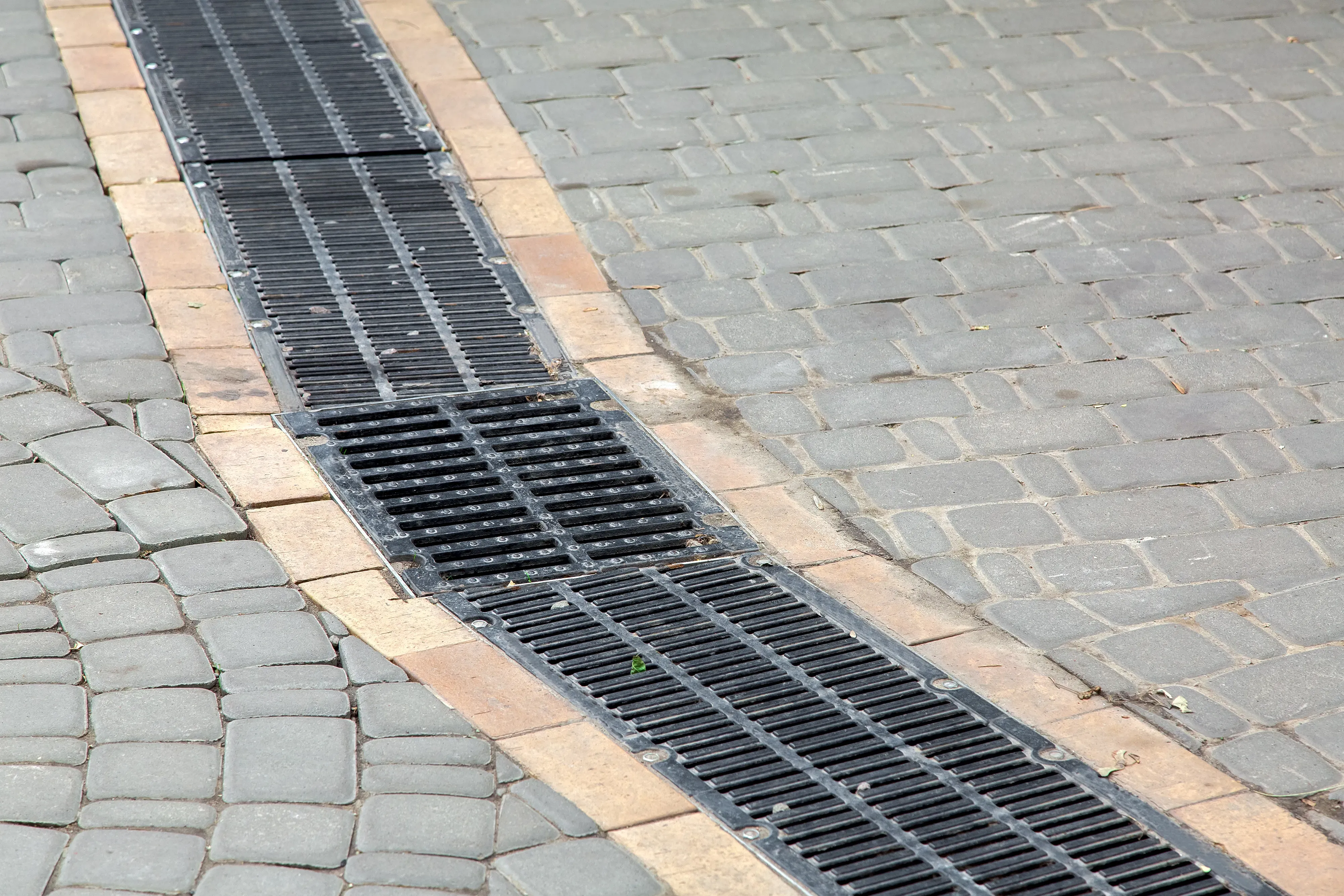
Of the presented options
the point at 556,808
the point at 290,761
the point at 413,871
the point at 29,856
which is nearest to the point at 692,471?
the point at 556,808

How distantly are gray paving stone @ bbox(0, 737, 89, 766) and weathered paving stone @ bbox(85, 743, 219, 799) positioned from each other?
3 cm

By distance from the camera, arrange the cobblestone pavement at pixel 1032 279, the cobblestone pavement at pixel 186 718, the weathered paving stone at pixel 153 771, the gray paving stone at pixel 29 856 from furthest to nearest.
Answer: the cobblestone pavement at pixel 1032 279, the weathered paving stone at pixel 153 771, the cobblestone pavement at pixel 186 718, the gray paving stone at pixel 29 856

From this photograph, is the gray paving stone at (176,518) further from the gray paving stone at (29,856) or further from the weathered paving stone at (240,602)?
the gray paving stone at (29,856)

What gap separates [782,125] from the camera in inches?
221

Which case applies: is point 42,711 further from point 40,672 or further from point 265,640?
point 265,640

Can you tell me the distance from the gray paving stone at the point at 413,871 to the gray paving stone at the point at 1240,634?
5.86 feet

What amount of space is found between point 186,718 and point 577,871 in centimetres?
86

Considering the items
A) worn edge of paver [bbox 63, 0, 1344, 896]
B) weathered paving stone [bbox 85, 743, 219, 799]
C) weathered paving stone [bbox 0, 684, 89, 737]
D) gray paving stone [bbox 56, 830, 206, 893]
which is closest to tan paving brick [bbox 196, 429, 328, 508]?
worn edge of paver [bbox 63, 0, 1344, 896]

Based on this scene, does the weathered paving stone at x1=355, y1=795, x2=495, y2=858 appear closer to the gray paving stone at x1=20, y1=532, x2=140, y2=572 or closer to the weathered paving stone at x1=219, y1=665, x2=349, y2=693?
the weathered paving stone at x1=219, y1=665, x2=349, y2=693

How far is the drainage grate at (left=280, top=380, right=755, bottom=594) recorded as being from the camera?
144 inches

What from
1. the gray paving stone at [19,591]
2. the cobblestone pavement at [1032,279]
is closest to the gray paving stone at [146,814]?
the gray paving stone at [19,591]

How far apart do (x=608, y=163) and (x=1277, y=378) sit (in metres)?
2.33

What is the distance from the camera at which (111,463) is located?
3.76 m

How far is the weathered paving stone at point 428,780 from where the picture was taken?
112 inches
